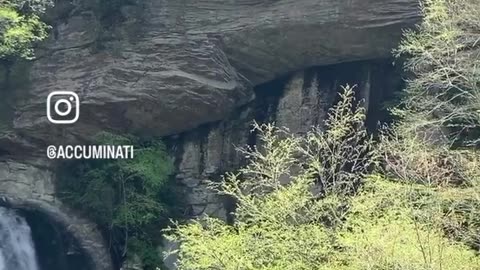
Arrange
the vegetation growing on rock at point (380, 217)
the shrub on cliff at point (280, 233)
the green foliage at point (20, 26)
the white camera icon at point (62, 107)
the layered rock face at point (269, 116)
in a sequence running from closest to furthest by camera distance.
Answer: the vegetation growing on rock at point (380, 217), the shrub on cliff at point (280, 233), the green foliage at point (20, 26), the white camera icon at point (62, 107), the layered rock face at point (269, 116)

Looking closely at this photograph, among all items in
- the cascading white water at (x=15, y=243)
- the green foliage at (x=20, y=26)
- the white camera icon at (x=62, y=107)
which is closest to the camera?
the green foliage at (x=20, y=26)

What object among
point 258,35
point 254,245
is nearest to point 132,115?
point 258,35

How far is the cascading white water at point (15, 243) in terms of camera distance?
14789 mm

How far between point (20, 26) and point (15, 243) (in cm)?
475

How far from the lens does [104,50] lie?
14.6 metres

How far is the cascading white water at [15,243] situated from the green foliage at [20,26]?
333 cm

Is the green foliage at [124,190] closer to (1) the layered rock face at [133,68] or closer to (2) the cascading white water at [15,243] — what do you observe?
(1) the layered rock face at [133,68]

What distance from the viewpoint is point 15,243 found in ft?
49.1

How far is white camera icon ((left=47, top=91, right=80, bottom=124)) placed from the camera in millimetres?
14469

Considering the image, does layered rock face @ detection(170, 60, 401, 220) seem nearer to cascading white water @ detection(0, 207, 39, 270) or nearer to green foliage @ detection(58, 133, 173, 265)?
green foliage @ detection(58, 133, 173, 265)

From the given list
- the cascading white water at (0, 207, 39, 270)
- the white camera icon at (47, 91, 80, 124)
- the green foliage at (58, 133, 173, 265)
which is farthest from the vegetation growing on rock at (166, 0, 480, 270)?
the cascading white water at (0, 207, 39, 270)

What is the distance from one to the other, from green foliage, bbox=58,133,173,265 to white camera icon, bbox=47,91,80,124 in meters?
0.67

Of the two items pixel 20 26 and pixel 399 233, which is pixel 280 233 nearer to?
pixel 399 233

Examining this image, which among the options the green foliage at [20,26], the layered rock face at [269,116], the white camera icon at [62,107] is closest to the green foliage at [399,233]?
the layered rock face at [269,116]
